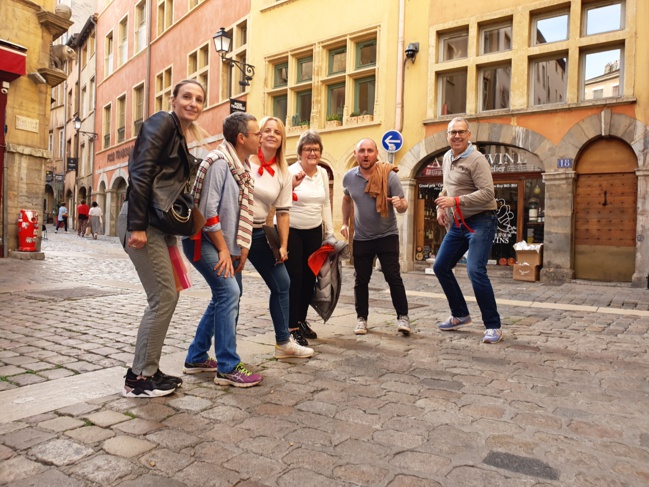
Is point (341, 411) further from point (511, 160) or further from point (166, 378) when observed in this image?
point (511, 160)

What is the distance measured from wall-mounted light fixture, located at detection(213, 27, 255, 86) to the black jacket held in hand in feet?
44.7

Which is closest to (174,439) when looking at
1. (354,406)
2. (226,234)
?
(354,406)

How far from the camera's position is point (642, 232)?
11.0 meters

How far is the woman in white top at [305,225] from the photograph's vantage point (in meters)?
4.69

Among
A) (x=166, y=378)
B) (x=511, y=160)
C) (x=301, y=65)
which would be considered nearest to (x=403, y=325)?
(x=166, y=378)

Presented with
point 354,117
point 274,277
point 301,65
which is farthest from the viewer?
point 301,65

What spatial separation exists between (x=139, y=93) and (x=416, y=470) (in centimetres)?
2870

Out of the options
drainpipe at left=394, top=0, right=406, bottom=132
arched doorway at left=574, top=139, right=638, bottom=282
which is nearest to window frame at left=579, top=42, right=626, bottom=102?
arched doorway at left=574, top=139, right=638, bottom=282

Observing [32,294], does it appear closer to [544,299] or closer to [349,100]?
[544,299]

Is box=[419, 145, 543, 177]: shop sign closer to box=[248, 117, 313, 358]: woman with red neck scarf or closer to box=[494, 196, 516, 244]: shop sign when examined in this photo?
box=[494, 196, 516, 244]: shop sign

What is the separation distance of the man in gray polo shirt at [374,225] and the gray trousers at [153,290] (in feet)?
7.60

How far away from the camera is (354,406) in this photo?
3.15 m

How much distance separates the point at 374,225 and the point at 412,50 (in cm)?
994

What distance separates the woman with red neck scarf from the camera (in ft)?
13.1
